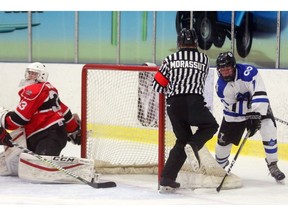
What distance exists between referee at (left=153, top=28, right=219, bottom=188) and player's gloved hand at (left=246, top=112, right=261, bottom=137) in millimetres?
391

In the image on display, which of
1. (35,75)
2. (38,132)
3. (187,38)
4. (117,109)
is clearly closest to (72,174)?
(38,132)

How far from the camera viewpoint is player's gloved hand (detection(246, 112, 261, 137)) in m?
5.50

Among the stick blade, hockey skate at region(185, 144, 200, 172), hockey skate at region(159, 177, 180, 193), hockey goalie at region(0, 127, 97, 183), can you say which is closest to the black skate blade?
hockey skate at region(159, 177, 180, 193)

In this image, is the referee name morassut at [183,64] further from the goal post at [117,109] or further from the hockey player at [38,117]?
the hockey player at [38,117]

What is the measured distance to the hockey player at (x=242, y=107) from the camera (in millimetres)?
5516

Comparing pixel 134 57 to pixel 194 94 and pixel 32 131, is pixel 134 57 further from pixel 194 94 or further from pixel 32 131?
pixel 194 94

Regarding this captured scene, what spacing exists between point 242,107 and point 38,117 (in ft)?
4.14

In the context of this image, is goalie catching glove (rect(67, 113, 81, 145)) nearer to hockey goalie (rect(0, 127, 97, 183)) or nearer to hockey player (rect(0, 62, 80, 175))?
hockey player (rect(0, 62, 80, 175))

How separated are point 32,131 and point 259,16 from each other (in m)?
2.72

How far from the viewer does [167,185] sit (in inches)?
204

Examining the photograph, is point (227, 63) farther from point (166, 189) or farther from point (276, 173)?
point (166, 189)

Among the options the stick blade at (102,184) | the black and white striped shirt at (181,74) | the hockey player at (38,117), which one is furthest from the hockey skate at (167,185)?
the hockey player at (38,117)

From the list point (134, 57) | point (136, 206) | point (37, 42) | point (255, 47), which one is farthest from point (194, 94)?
point (37, 42)

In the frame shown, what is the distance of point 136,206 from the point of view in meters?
4.80
